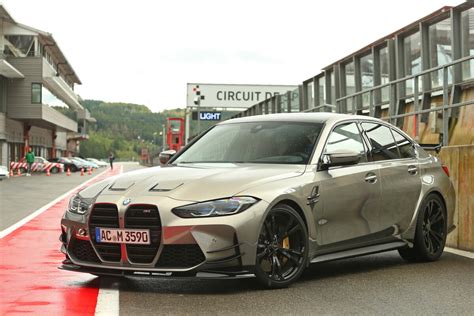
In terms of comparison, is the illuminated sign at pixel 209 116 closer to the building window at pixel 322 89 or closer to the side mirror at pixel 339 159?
the building window at pixel 322 89

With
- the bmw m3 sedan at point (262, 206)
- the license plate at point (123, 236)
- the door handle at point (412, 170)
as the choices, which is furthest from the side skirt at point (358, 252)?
the license plate at point (123, 236)

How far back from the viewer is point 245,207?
617 centimetres

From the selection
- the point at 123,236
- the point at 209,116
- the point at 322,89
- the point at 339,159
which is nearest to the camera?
the point at 123,236

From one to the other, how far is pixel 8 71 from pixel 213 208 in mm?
55153

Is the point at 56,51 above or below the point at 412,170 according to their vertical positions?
above

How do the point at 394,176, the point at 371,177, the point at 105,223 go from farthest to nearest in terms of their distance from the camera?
the point at 394,176 → the point at 371,177 → the point at 105,223

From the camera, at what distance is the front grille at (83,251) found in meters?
6.41

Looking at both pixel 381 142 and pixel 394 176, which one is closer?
pixel 394 176

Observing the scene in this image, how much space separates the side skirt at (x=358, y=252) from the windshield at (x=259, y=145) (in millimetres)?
838

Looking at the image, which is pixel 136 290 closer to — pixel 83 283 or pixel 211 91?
pixel 83 283

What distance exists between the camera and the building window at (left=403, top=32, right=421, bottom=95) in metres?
17.2

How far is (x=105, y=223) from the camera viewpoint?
6.29 m

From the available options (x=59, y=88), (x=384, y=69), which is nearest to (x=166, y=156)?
(x=384, y=69)

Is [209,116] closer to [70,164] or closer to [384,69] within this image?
[70,164]
